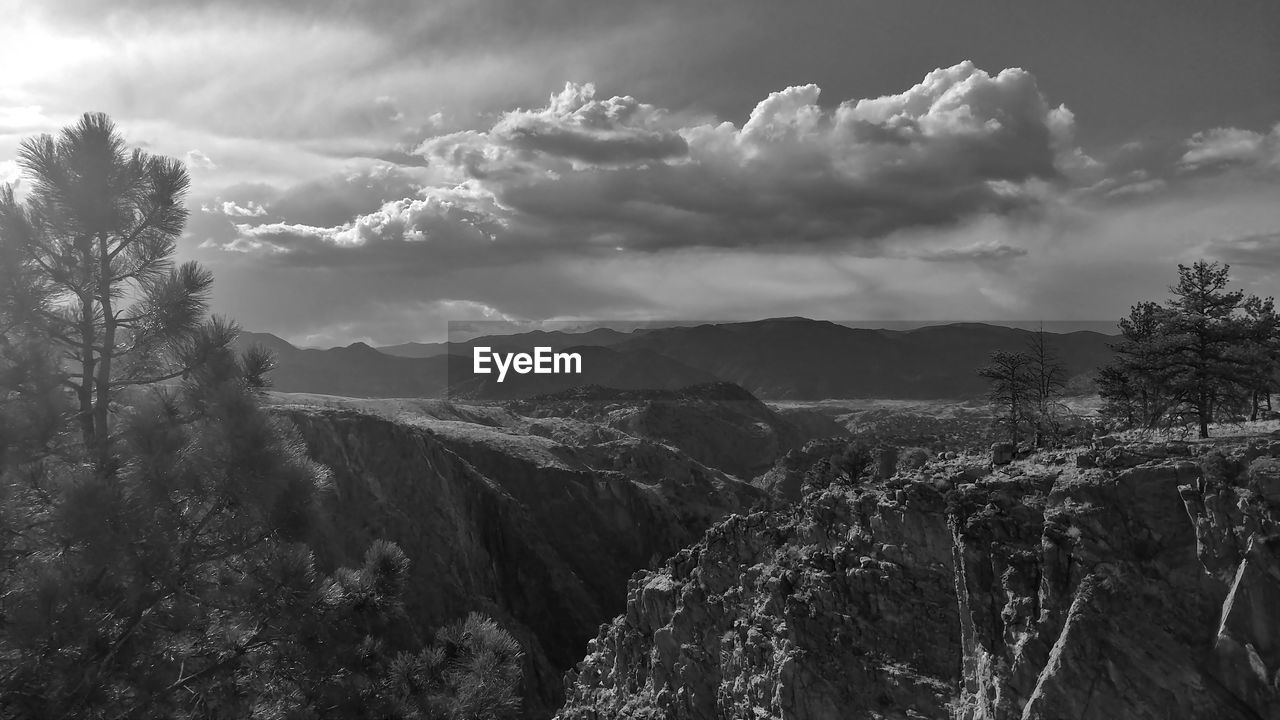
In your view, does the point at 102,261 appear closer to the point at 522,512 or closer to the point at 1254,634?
the point at 1254,634

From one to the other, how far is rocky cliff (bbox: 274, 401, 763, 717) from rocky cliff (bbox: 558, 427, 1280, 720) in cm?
3431

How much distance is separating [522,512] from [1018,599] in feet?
245

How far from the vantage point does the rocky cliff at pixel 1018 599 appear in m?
17.0

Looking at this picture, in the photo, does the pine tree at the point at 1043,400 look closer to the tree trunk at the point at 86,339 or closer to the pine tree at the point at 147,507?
the pine tree at the point at 147,507

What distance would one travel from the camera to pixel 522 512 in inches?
3531

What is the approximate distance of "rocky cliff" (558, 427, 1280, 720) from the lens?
17031mm

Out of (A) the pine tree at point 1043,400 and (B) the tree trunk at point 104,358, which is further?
(A) the pine tree at point 1043,400

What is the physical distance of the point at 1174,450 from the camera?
19766 mm

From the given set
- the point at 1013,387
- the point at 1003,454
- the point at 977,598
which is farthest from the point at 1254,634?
the point at 1013,387

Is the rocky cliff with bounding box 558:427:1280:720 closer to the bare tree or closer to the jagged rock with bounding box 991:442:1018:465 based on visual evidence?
the jagged rock with bounding box 991:442:1018:465

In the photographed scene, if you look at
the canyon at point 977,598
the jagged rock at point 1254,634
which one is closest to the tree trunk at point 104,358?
the canyon at point 977,598

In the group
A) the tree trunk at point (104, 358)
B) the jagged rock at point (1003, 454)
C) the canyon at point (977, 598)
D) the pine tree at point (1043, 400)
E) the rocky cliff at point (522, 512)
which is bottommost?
the rocky cliff at point (522, 512)

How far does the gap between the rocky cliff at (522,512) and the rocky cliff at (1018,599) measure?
3431 cm

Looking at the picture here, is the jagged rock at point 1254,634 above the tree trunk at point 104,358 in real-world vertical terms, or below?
below
